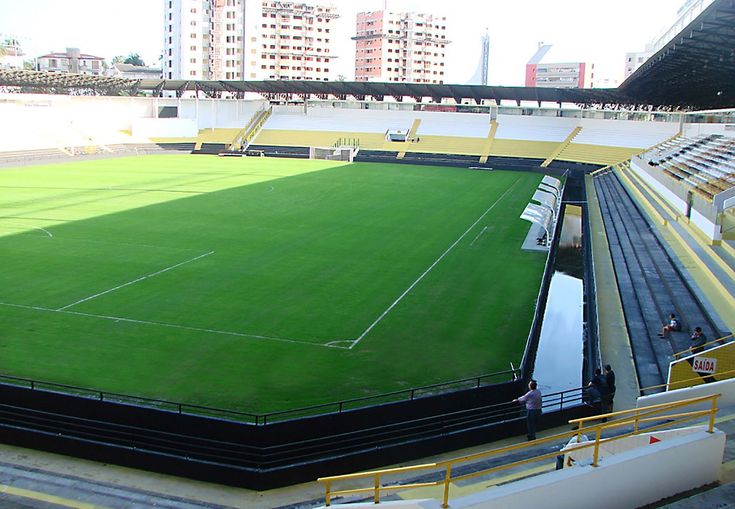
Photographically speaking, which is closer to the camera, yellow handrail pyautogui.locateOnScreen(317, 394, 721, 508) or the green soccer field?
yellow handrail pyautogui.locateOnScreen(317, 394, 721, 508)

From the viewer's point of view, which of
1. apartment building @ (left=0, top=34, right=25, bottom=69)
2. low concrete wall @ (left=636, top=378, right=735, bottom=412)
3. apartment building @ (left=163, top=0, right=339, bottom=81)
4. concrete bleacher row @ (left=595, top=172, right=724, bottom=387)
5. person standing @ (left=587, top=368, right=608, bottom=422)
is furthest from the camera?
apartment building @ (left=0, top=34, right=25, bottom=69)

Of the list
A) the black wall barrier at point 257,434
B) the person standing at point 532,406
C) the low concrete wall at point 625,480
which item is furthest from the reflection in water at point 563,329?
the low concrete wall at point 625,480

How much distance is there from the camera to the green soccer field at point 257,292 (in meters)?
16.8

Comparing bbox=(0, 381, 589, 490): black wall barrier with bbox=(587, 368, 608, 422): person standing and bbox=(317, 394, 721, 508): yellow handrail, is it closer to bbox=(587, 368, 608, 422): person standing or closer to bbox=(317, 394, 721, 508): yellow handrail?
bbox=(587, 368, 608, 422): person standing

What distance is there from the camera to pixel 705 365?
1373 cm

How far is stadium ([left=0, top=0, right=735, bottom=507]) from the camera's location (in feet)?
43.3

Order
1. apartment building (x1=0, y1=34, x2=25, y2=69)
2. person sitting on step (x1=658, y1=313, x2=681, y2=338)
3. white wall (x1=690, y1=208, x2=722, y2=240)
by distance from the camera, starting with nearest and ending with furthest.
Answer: person sitting on step (x1=658, y1=313, x2=681, y2=338) < white wall (x1=690, y1=208, x2=722, y2=240) < apartment building (x1=0, y1=34, x2=25, y2=69)

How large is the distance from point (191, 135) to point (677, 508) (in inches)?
3074

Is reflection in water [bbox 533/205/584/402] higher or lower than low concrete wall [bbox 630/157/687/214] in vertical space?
lower

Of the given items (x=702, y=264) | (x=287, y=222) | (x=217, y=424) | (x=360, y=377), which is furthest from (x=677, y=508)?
(x=287, y=222)

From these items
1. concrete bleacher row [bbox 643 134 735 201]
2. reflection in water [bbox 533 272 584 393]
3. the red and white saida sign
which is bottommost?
reflection in water [bbox 533 272 584 393]

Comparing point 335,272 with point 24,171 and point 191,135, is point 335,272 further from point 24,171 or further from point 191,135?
point 191,135

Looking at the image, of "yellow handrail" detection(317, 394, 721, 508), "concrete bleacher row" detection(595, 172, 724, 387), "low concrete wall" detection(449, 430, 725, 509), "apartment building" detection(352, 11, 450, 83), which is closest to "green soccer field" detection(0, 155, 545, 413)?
"concrete bleacher row" detection(595, 172, 724, 387)

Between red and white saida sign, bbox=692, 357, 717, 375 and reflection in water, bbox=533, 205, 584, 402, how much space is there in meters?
3.58
